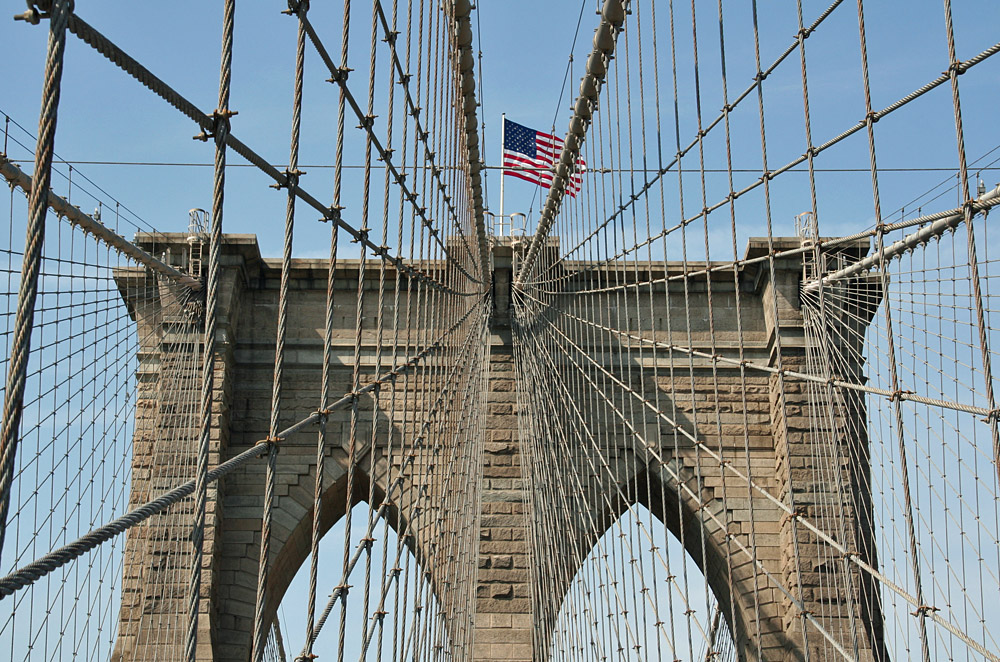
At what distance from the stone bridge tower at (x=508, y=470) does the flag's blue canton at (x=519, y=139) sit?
2441 mm

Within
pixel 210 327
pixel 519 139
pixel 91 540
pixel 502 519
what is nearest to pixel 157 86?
pixel 210 327

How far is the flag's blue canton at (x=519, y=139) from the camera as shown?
14.2 meters

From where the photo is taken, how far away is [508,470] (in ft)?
38.3

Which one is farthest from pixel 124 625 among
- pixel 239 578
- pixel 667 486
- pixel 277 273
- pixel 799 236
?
pixel 799 236

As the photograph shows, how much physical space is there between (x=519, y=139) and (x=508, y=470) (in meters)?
4.53

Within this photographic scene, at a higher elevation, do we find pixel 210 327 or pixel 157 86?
pixel 157 86

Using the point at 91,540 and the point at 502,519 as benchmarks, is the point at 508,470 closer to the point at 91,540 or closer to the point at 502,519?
the point at 502,519

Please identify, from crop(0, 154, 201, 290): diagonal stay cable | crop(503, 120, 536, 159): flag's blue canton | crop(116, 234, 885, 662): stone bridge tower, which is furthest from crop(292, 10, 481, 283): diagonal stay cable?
crop(503, 120, 536, 159): flag's blue canton

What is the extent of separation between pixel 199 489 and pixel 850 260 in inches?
395

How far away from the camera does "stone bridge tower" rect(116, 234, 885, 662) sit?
35.6 ft

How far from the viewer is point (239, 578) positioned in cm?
1120

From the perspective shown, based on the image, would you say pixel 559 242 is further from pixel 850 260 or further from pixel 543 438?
pixel 850 260

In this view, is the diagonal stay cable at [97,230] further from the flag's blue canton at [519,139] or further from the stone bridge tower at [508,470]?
the flag's blue canton at [519,139]

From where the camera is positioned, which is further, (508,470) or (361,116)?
(508,470)
